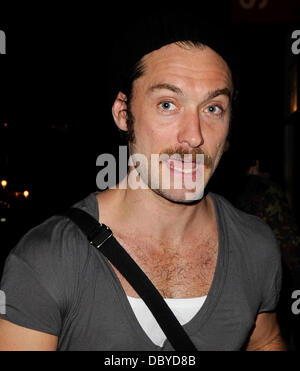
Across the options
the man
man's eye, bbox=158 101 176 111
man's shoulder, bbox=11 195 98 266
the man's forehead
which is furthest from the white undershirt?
the man's forehead

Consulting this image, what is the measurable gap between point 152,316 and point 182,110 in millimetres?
879

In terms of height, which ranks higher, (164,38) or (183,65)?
(164,38)

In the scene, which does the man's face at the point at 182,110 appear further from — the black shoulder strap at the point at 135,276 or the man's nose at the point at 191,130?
the black shoulder strap at the point at 135,276

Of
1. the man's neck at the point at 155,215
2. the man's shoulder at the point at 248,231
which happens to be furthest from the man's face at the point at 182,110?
the man's shoulder at the point at 248,231

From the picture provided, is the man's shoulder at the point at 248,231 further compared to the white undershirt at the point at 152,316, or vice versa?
the man's shoulder at the point at 248,231

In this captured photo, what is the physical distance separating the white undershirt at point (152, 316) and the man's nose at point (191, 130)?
671mm

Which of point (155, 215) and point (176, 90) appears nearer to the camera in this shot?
point (176, 90)

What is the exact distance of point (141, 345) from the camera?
1434 millimetres

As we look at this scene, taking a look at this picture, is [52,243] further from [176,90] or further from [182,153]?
[176,90]

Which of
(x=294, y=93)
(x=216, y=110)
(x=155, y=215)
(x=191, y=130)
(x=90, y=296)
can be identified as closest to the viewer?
(x=90, y=296)

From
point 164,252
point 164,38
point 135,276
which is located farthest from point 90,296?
point 164,38

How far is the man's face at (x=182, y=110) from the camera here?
158 centimetres

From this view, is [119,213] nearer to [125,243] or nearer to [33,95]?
[125,243]

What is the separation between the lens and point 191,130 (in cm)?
156
